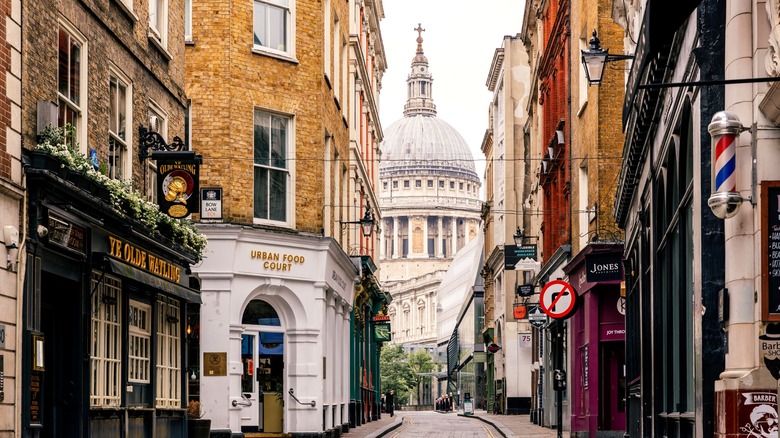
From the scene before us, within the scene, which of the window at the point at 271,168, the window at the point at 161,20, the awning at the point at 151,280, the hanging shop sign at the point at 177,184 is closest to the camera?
the awning at the point at 151,280

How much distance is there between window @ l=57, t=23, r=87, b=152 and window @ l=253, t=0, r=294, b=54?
13.2 m

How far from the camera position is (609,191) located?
31.2 m

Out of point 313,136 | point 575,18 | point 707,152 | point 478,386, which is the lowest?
point 478,386

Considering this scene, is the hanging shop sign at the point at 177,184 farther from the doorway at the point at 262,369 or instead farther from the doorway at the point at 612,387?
the doorway at the point at 612,387

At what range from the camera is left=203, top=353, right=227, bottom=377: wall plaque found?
1123 inches

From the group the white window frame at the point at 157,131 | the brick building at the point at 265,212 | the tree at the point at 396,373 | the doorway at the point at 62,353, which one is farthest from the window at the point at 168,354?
the tree at the point at 396,373

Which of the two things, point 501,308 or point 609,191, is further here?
point 501,308

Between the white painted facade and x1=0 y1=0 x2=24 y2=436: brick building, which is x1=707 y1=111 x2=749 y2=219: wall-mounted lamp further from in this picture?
the white painted facade

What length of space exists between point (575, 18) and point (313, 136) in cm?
799

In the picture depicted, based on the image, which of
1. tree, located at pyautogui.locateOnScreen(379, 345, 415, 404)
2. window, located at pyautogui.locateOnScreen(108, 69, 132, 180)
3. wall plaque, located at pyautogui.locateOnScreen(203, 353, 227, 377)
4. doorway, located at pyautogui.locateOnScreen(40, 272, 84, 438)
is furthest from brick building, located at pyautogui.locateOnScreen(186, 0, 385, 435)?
tree, located at pyautogui.locateOnScreen(379, 345, 415, 404)

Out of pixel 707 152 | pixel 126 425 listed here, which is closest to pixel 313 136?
pixel 126 425

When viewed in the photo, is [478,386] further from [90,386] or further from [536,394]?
[90,386]

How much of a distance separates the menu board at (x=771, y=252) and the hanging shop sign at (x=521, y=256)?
114 feet

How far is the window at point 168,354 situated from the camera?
71.3ft
